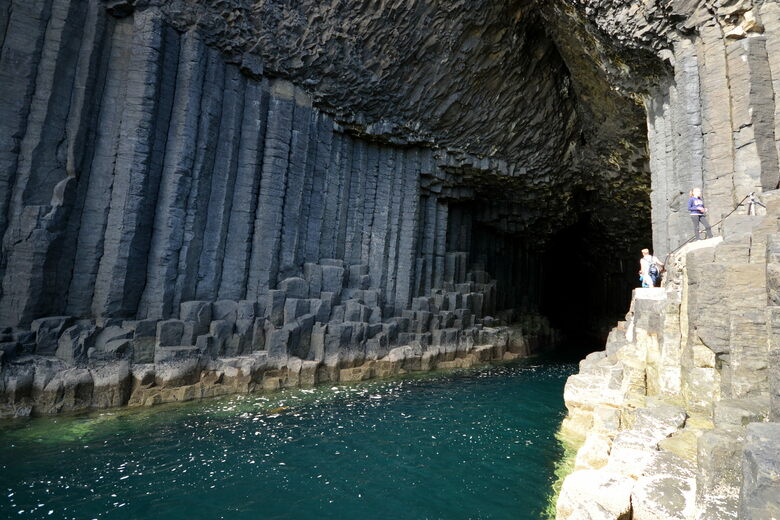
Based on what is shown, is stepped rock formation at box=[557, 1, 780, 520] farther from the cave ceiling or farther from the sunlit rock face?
the sunlit rock face

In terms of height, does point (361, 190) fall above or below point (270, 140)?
below

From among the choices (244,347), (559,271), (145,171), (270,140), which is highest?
(270,140)

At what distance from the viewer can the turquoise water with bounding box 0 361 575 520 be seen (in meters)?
5.82

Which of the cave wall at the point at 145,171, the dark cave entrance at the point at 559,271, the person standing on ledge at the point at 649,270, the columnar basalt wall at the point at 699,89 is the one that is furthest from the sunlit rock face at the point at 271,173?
the person standing on ledge at the point at 649,270

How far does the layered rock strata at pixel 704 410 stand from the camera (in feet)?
11.1

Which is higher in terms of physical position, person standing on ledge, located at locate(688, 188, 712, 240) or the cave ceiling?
the cave ceiling

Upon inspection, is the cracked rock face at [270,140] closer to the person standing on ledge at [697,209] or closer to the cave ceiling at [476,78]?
the cave ceiling at [476,78]

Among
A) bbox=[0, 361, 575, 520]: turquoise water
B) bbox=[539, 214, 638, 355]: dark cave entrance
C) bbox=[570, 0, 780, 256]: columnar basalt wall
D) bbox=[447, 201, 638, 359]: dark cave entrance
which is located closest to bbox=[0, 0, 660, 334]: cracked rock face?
bbox=[447, 201, 638, 359]: dark cave entrance

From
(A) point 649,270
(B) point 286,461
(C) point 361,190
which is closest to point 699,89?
(A) point 649,270

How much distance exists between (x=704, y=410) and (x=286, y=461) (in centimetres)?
608

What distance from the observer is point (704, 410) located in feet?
18.7

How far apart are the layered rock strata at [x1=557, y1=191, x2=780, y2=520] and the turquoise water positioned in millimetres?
1681

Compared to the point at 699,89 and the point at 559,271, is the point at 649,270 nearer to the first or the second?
the point at 699,89

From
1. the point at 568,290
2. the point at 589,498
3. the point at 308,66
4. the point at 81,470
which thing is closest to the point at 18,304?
the point at 81,470
